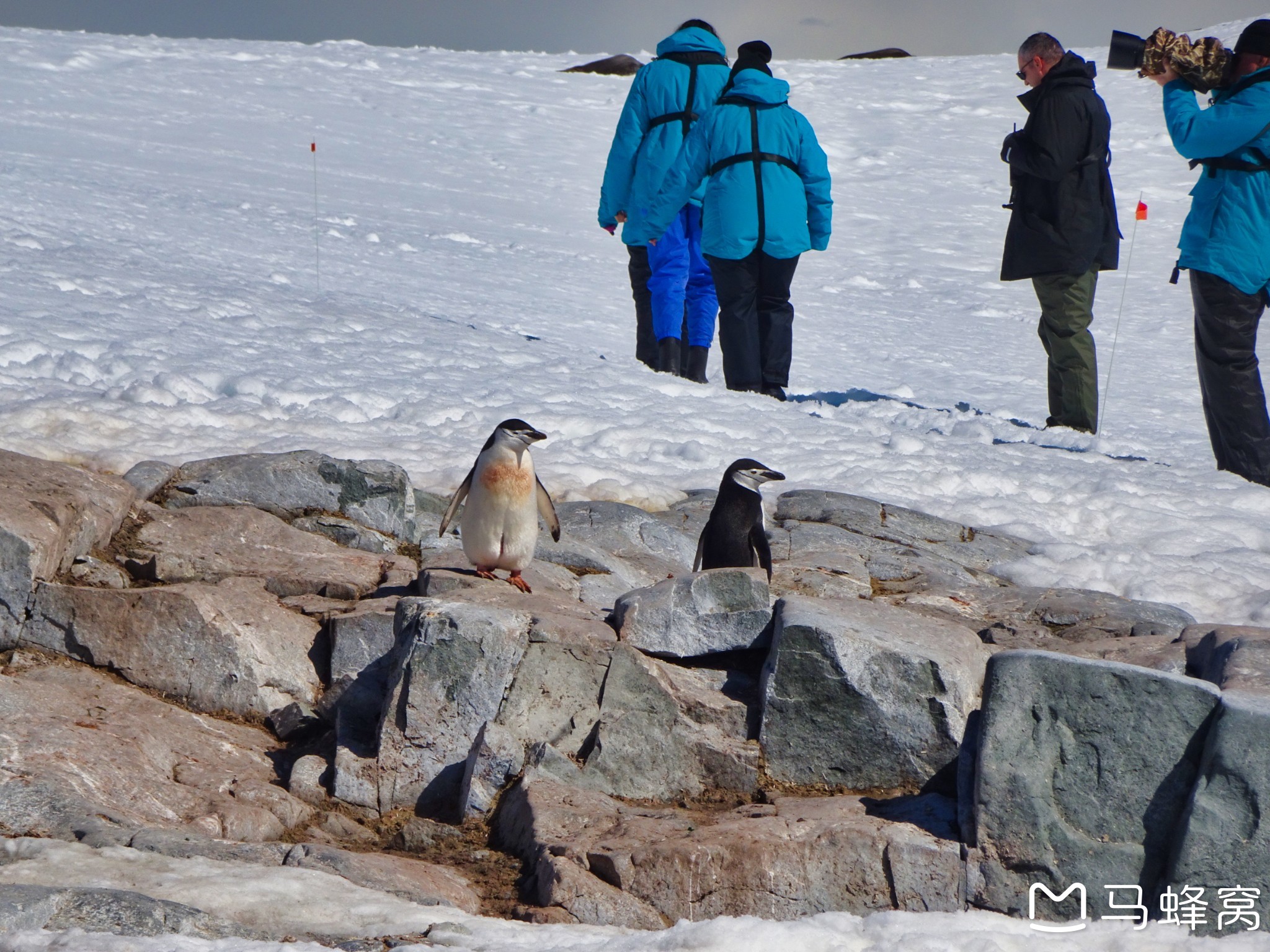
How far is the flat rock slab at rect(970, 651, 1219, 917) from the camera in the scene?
316 cm

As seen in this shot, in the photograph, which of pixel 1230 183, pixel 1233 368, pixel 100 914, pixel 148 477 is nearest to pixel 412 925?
pixel 100 914

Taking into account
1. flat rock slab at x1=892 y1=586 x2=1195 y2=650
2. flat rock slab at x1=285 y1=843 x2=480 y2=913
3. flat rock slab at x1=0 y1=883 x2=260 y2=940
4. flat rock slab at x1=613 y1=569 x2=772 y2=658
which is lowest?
flat rock slab at x1=285 y1=843 x2=480 y2=913

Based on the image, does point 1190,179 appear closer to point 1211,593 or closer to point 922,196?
point 922,196

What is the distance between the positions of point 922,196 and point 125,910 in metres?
19.2

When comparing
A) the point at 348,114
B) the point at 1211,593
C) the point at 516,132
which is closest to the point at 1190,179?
the point at 516,132

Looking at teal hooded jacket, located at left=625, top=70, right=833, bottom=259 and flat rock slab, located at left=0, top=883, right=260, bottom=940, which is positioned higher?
teal hooded jacket, located at left=625, top=70, right=833, bottom=259

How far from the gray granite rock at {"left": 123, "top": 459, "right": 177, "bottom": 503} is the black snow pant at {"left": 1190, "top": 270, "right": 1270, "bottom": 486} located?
5568 mm

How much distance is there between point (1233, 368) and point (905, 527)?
2417 mm

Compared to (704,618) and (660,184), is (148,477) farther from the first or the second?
(660,184)

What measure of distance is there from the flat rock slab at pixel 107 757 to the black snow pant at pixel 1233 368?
18.9 feet

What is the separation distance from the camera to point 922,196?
65.4 ft

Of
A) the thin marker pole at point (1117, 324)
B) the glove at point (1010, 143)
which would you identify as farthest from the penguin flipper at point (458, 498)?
the thin marker pole at point (1117, 324)

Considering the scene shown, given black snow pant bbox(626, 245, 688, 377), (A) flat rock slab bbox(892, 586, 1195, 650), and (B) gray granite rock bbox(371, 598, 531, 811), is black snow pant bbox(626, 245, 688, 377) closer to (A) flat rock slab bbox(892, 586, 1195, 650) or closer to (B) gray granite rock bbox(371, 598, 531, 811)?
(A) flat rock slab bbox(892, 586, 1195, 650)

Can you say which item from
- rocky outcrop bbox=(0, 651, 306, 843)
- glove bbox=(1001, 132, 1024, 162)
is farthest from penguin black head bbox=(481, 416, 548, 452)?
glove bbox=(1001, 132, 1024, 162)
